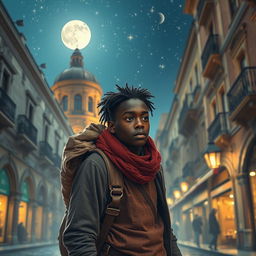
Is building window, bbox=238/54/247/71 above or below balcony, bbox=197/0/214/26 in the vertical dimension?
below

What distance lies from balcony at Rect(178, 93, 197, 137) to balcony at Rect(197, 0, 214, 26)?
16.6ft

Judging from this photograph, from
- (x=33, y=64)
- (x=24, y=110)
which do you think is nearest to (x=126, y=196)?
(x=24, y=110)

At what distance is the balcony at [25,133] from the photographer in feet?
58.5

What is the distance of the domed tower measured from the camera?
5003 cm

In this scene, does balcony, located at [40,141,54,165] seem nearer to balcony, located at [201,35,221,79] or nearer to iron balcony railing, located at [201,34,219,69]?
balcony, located at [201,35,221,79]

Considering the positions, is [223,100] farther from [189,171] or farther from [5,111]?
[5,111]

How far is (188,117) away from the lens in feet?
70.2

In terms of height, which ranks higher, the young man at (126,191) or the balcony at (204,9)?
the balcony at (204,9)

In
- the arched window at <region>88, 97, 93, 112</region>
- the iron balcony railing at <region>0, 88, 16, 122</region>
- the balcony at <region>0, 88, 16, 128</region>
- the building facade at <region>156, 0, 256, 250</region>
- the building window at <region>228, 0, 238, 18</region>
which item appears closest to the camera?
the building facade at <region>156, 0, 256, 250</region>

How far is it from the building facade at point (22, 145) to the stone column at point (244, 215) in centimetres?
895

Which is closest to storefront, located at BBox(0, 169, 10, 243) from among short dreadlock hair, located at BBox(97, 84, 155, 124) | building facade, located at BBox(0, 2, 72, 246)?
building facade, located at BBox(0, 2, 72, 246)

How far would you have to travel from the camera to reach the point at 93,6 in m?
10.6

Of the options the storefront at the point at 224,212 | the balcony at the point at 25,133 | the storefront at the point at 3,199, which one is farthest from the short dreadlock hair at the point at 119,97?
the balcony at the point at 25,133

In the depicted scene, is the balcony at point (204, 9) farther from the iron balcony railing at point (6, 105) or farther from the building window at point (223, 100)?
the iron balcony railing at point (6, 105)
